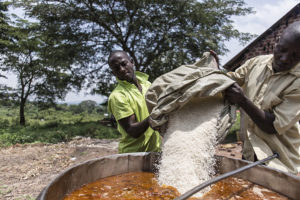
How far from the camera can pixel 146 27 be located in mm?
9117

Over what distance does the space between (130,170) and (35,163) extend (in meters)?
4.63

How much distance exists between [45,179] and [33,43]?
31.9 ft

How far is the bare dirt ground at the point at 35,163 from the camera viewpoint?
3.84m

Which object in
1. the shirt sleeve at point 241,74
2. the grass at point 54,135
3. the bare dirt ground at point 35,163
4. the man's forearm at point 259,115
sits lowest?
the bare dirt ground at point 35,163

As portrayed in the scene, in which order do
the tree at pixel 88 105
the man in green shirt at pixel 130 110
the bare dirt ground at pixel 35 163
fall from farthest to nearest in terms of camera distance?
the tree at pixel 88 105 → the bare dirt ground at pixel 35 163 → the man in green shirt at pixel 130 110

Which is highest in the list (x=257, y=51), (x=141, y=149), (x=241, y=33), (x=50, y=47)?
(x=241, y=33)

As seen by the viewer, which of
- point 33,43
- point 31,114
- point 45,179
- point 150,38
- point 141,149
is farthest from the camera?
A: point 31,114

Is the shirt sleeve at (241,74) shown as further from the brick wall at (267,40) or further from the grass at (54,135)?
the grass at (54,135)

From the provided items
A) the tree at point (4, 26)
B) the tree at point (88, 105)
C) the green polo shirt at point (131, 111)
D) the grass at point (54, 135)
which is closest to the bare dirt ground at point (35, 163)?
the grass at point (54, 135)

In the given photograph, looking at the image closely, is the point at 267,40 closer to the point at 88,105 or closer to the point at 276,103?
the point at 276,103

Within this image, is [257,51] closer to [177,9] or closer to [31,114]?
[177,9]

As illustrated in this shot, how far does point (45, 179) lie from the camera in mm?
4266

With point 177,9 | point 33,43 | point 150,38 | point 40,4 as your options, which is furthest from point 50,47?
point 177,9

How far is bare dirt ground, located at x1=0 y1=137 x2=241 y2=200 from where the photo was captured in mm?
3838
